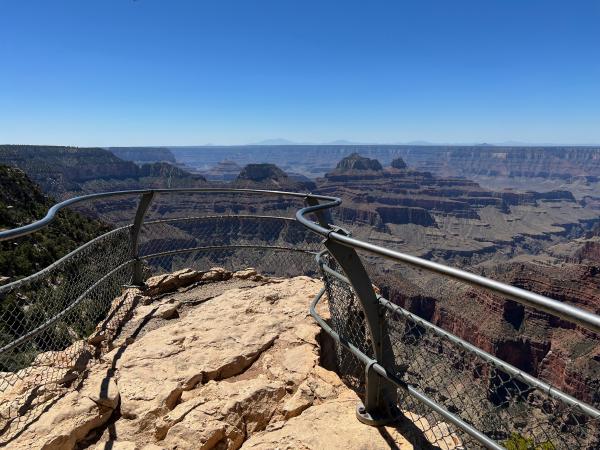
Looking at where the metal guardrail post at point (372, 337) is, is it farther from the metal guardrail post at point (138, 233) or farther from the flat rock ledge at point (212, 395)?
the metal guardrail post at point (138, 233)

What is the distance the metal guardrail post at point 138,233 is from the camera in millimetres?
6172

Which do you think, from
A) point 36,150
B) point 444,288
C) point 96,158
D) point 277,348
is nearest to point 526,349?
point 444,288

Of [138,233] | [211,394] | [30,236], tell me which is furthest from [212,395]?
[30,236]

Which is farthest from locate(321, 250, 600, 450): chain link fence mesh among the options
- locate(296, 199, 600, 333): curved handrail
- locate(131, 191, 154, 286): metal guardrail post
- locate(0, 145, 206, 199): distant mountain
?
locate(0, 145, 206, 199): distant mountain

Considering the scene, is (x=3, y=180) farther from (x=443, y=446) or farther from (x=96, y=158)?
(x=96, y=158)

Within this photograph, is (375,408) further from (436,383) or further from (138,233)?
(138,233)

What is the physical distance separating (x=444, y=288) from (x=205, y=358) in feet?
343

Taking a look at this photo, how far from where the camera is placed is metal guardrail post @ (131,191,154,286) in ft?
20.2

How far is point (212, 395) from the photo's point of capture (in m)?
3.69

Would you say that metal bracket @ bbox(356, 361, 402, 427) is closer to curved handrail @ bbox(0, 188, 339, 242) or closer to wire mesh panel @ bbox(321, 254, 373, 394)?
wire mesh panel @ bbox(321, 254, 373, 394)

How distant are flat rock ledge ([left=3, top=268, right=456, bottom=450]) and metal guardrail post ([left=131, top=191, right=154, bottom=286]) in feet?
4.44

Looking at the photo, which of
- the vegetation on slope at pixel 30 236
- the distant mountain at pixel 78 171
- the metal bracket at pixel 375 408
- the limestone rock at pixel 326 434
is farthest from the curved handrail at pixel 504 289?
the distant mountain at pixel 78 171

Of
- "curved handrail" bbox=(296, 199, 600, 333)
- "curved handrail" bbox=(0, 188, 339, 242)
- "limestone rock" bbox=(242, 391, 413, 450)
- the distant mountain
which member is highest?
"curved handrail" bbox=(296, 199, 600, 333)

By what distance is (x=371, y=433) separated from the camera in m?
3.01
